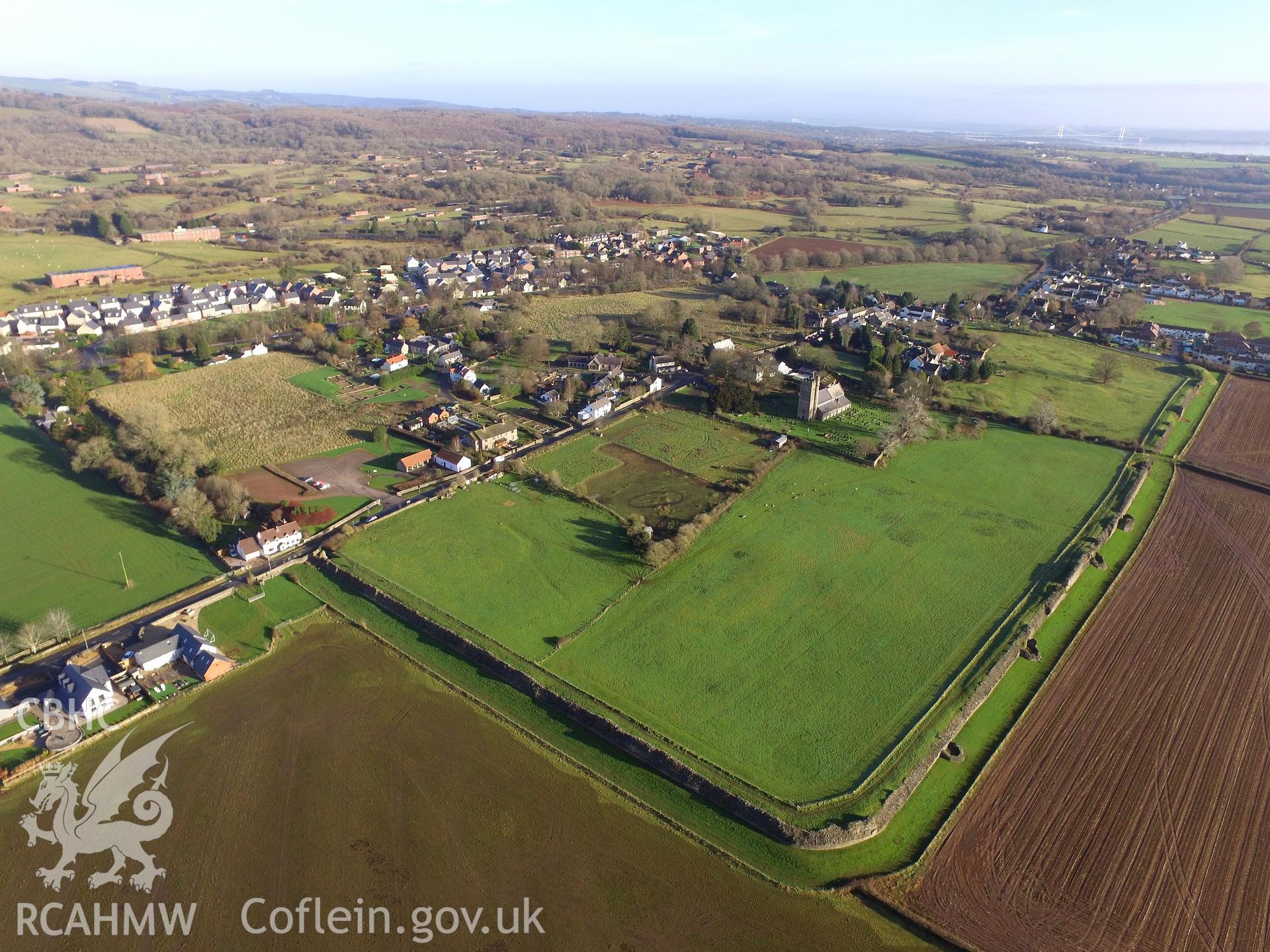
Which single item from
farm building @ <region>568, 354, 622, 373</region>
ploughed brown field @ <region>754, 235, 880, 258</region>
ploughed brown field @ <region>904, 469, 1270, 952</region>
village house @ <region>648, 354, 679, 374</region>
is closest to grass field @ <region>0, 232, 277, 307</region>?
farm building @ <region>568, 354, 622, 373</region>

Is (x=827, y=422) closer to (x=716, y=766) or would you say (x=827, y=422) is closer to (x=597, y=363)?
(x=597, y=363)

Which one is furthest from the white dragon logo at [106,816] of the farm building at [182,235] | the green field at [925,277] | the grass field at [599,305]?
the farm building at [182,235]

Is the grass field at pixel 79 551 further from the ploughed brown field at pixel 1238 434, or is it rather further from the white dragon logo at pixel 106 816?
the ploughed brown field at pixel 1238 434

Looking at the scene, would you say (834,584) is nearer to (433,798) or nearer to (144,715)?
(433,798)

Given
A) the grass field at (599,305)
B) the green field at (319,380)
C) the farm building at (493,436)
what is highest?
the grass field at (599,305)

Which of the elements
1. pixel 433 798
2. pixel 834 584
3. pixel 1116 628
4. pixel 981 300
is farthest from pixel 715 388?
pixel 981 300

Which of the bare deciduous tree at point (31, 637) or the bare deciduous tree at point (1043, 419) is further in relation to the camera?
the bare deciduous tree at point (1043, 419)
